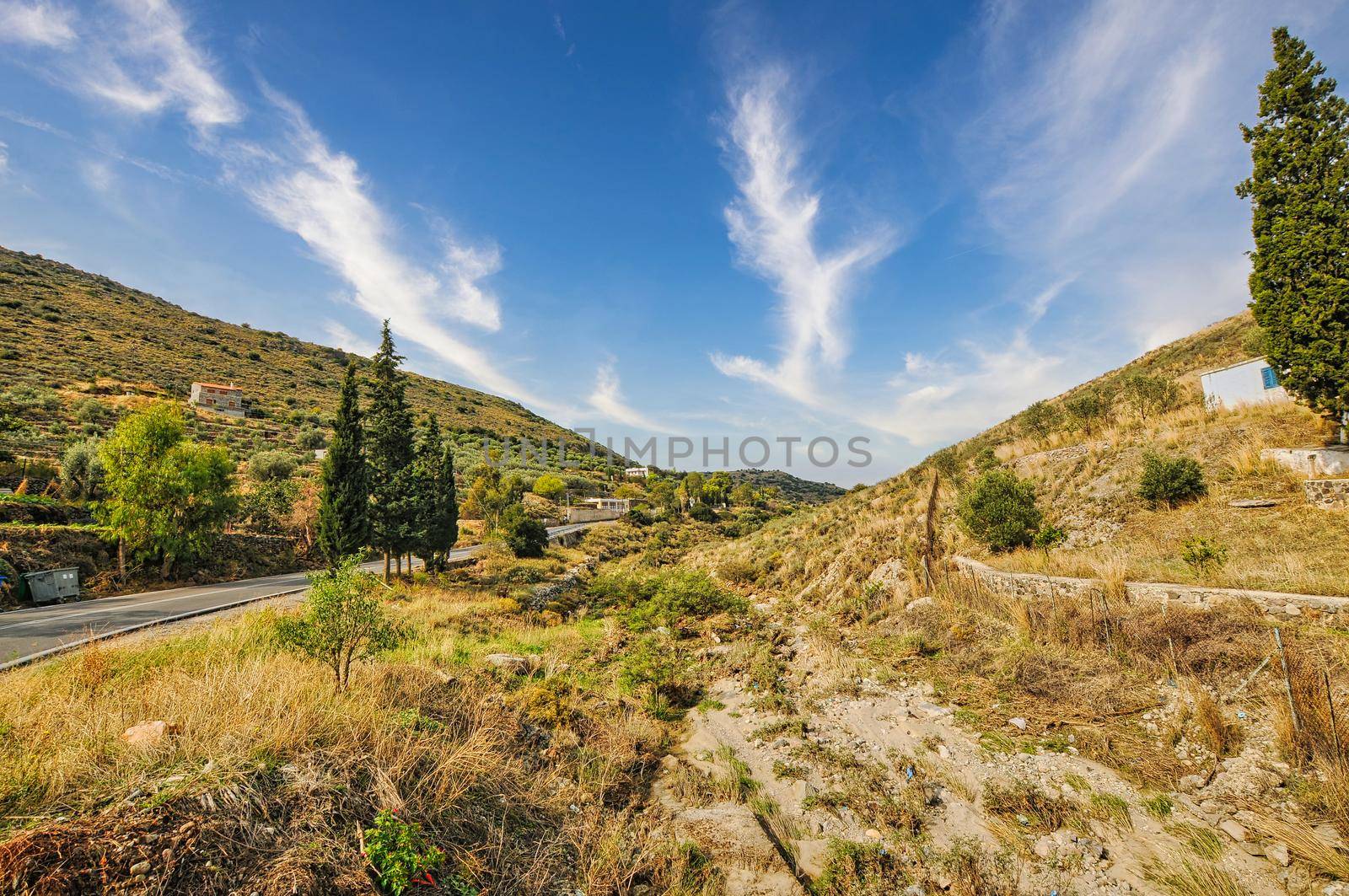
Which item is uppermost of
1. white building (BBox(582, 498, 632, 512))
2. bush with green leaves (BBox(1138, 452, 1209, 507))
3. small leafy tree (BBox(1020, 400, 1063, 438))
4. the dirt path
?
small leafy tree (BBox(1020, 400, 1063, 438))

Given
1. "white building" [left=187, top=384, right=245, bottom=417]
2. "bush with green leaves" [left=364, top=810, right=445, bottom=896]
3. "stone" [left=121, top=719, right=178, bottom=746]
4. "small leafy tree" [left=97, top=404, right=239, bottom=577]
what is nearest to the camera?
"bush with green leaves" [left=364, top=810, right=445, bottom=896]

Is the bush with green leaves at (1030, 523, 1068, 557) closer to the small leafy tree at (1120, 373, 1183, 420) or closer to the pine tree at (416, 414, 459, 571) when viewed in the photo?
the small leafy tree at (1120, 373, 1183, 420)

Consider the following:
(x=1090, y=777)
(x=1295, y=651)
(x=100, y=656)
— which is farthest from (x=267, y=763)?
(x=1295, y=651)

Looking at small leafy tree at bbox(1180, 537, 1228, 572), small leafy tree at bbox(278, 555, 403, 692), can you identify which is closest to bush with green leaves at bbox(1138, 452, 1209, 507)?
small leafy tree at bbox(1180, 537, 1228, 572)

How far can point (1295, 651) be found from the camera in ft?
20.8

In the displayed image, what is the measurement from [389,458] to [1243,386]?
33.3 meters

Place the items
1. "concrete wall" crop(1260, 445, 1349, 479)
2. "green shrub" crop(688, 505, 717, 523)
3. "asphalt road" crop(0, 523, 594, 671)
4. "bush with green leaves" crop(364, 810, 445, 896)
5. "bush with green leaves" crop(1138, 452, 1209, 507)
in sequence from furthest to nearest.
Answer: "green shrub" crop(688, 505, 717, 523) < "bush with green leaves" crop(1138, 452, 1209, 507) < "concrete wall" crop(1260, 445, 1349, 479) < "asphalt road" crop(0, 523, 594, 671) < "bush with green leaves" crop(364, 810, 445, 896)

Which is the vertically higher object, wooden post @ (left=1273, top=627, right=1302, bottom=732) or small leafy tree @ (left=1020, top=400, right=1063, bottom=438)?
small leafy tree @ (left=1020, top=400, right=1063, bottom=438)

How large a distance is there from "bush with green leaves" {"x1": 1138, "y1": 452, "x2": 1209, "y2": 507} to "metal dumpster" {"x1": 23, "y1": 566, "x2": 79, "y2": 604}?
3278 centimetres

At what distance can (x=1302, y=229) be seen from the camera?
A: 11.9 meters

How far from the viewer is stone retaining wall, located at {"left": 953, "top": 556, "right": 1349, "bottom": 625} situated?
6.74m

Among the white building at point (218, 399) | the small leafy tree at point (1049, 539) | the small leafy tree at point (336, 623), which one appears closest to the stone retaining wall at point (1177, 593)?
the small leafy tree at point (1049, 539)

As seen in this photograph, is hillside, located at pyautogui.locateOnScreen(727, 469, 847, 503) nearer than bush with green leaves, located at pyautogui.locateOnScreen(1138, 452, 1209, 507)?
No

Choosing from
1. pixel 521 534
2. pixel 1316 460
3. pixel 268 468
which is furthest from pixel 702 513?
pixel 1316 460
